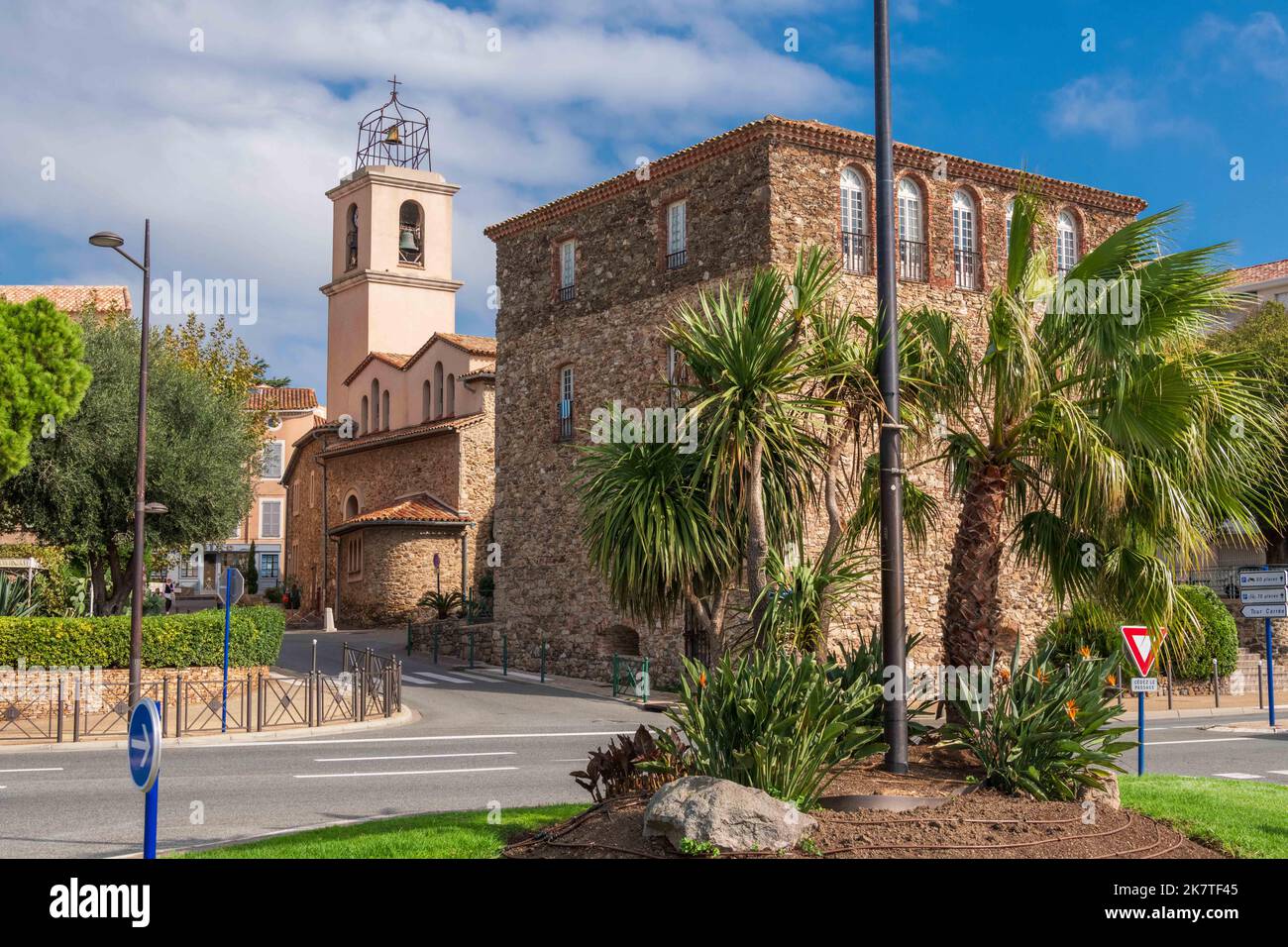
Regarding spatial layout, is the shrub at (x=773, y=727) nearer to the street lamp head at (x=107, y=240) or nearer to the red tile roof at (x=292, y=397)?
the street lamp head at (x=107, y=240)

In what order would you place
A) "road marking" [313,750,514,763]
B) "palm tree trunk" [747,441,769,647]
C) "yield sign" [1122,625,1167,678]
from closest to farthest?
"palm tree trunk" [747,441,769,647] → "yield sign" [1122,625,1167,678] → "road marking" [313,750,514,763]

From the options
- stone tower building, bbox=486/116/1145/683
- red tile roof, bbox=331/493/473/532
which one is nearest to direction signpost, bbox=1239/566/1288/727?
stone tower building, bbox=486/116/1145/683

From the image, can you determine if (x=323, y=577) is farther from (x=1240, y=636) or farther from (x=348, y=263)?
(x=1240, y=636)

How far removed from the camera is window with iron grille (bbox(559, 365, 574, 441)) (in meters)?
30.1

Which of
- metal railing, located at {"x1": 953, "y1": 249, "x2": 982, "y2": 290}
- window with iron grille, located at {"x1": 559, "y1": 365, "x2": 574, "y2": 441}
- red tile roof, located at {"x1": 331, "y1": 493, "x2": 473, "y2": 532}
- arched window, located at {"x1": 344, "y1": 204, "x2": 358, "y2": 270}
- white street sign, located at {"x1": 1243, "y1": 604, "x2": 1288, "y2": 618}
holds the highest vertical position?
arched window, located at {"x1": 344, "y1": 204, "x2": 358, "y2": 270}

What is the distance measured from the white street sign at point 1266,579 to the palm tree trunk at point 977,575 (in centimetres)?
1418

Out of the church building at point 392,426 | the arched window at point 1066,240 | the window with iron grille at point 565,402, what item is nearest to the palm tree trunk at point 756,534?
the window with iron grille at point 565,402

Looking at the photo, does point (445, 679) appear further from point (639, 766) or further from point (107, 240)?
point (639, 766)

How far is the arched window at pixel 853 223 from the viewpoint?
2591cm

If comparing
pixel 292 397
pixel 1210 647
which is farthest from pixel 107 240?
pixel 292 397

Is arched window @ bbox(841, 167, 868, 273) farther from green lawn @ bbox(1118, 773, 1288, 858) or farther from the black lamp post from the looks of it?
the black lamp post

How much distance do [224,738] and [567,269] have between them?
15.3 m

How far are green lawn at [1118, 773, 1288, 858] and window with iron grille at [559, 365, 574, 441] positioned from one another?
19.5m
